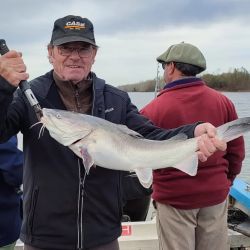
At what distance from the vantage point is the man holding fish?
318 cm

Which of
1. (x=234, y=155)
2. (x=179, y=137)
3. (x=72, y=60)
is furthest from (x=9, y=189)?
(x=234, y=155)

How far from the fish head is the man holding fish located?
28 cm

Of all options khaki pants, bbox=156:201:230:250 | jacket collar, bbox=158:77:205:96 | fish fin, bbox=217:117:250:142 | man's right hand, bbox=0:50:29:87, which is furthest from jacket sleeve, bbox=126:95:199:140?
khaki pants, bbox=156:201:230:250

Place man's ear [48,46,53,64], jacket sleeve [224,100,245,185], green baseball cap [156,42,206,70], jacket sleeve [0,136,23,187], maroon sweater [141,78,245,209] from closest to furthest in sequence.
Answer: man's ear [48,46,53,64] → jacket sleeve [0,136,23,187] → maroon sweater [141,78,245,209] → green baseball cap [156,42,206,70] → jacket sleeve [224,100,245,185]

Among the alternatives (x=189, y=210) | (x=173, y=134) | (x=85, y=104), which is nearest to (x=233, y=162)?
(x=189, y=210)

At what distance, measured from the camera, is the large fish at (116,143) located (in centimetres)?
291

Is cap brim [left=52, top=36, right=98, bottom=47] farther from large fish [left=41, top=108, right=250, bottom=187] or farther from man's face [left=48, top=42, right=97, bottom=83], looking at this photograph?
large fish [left=41, top=108, right=250, bottom=187]

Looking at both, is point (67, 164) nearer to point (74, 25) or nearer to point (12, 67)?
point (12, 67)

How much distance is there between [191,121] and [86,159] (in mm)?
1973

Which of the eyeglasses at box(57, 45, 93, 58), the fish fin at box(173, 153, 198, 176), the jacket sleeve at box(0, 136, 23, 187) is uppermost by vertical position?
the eyeglasses at box(57, 45, 93, 58)

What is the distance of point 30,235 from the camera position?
3.24m

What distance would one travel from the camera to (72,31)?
3.22 meters

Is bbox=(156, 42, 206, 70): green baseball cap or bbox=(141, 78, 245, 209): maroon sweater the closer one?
bbox=(141, 78, 245, 209): maroon sweater

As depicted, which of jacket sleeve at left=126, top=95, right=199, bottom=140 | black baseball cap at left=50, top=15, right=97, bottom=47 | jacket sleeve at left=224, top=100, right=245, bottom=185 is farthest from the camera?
jacket sleeve at left=224, top=100, right=245, bottom=185
